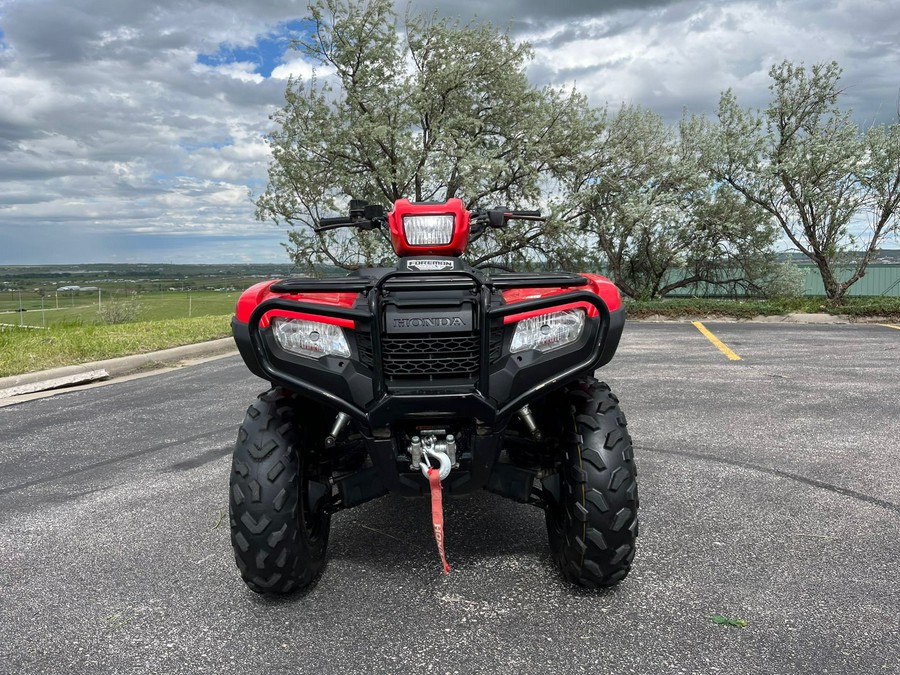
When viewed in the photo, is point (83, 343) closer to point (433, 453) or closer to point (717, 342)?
point (433, 453)

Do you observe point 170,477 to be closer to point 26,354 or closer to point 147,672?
point 147,672

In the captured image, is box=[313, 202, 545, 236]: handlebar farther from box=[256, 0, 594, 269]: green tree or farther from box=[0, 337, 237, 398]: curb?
box=[256, 0, 594, 269]: green tree

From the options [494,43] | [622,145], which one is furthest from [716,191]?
[494,43]

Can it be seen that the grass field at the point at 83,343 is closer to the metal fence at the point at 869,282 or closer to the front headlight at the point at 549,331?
the front headlight at the point at 549,331

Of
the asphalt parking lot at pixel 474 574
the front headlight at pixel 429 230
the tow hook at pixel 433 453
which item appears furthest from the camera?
the front headlight at pixel 429 230

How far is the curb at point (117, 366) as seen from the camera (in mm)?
6887

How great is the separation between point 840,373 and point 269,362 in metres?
6.82

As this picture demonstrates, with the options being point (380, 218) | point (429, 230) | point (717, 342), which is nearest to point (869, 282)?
point (717, 342)

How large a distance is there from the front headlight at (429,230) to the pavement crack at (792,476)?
91.0 inches

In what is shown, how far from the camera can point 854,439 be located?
15.0ft

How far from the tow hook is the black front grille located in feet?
0.80

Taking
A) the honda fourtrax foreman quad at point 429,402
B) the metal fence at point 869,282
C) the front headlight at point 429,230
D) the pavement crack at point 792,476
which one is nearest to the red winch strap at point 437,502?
the honda fourtrax foreman quad at point 429,402

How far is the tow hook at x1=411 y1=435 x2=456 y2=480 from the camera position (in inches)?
→ 90.7

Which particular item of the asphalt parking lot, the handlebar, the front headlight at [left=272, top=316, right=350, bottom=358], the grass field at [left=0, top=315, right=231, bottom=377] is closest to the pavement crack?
the asphalt parking lot
